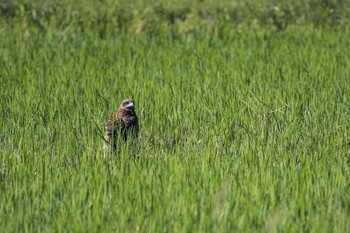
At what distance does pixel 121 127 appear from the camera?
5086mm

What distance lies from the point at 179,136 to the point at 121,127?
0.57 meters

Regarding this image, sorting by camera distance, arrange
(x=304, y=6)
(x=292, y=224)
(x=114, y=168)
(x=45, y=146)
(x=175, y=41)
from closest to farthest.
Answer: (x=292, y=224)
(x=114, y=168)
(x=45, y=146)
(x=175, y=41)
(x=304, y=6)

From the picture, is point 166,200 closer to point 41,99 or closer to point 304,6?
point 41,99

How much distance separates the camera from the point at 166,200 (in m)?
3.95

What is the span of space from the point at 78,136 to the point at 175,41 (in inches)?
160

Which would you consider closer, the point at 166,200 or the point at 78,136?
the point at 166,200

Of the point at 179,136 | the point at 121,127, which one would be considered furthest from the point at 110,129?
the point at 179,136

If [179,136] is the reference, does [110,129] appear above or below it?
above

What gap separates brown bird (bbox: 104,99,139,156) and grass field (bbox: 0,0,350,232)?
0.28 feet

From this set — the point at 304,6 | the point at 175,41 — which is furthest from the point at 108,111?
the point at 304,6

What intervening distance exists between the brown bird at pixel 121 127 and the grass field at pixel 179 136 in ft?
0.28

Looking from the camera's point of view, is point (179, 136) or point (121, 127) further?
point (179, 136)

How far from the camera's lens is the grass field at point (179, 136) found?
3.83m

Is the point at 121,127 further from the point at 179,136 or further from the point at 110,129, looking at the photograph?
the point at 179,136
